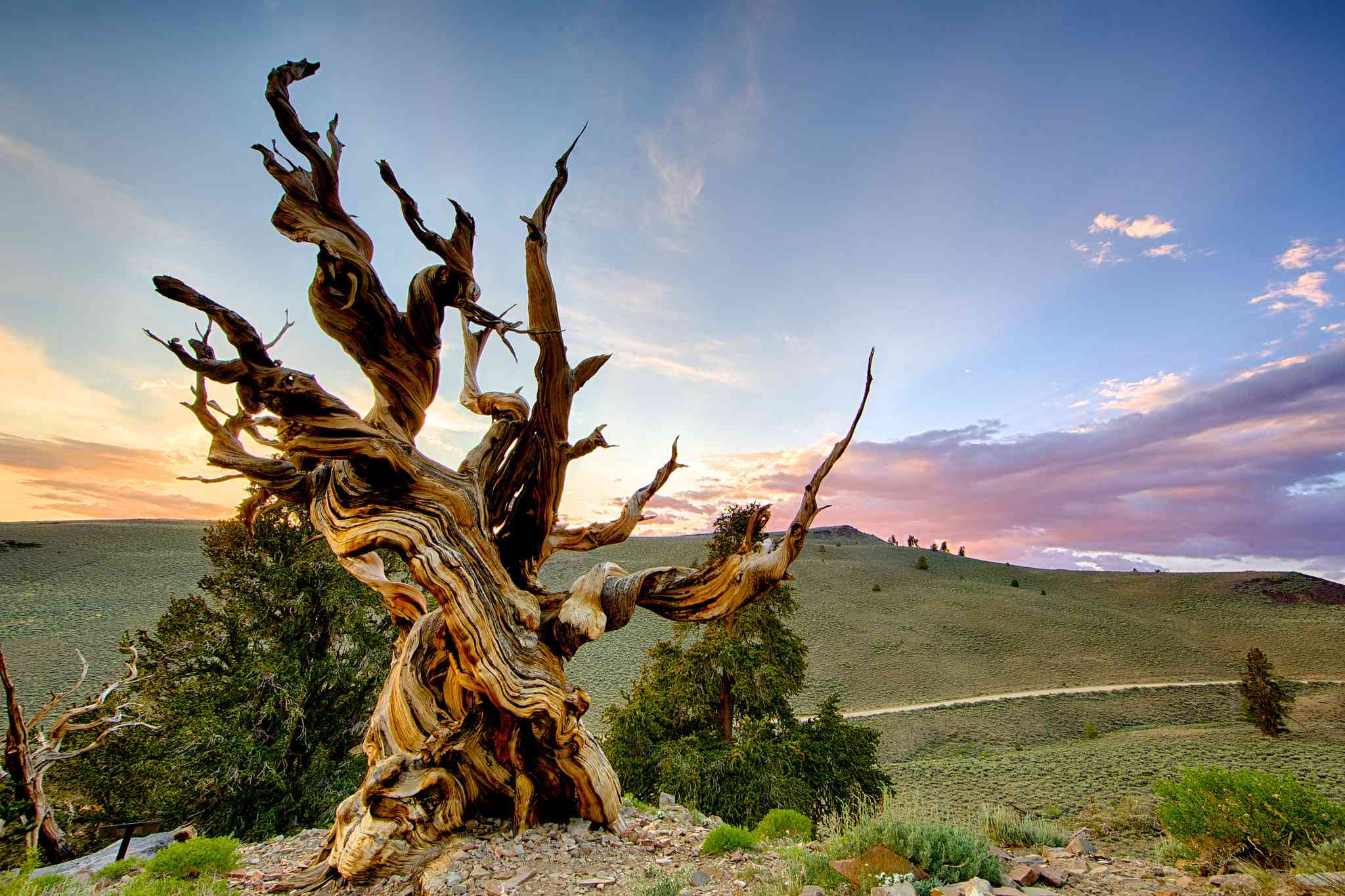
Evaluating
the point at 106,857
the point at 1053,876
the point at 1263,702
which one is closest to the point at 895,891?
the point at 1053,876

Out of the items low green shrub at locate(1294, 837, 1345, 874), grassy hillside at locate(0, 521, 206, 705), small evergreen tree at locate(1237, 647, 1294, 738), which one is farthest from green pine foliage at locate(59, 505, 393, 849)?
small evergreen tree at locate(1237, 647, 1294, 738)

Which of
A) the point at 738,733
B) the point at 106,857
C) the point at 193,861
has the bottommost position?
the point at 106,857

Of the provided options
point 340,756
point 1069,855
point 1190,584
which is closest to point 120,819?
point 340,756

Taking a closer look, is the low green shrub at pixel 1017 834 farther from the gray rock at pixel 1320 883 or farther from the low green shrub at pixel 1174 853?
the gray rock at pixel 1320 883

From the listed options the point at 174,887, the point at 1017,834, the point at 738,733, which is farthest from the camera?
the point at 738,733

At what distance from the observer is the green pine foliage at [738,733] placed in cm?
1152

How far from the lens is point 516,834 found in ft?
17.0

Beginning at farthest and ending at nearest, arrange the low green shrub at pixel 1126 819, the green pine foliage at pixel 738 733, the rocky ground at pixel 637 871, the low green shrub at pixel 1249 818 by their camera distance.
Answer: the green pine foliage at pixel 738 733 < the low green shrub at pixel 1126 819 < the low green shrub at pixel 1249 818 < the rocky ground at pixel 637 871

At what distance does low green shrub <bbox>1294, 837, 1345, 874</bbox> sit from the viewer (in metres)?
3.83

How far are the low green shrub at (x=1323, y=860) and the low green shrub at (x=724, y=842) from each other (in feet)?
12.9

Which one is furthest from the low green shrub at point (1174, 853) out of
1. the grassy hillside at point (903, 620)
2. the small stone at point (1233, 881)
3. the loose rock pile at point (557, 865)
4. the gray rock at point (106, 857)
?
the grassy hillside at point (903, 620)

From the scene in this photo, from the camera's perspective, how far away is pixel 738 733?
13242mm

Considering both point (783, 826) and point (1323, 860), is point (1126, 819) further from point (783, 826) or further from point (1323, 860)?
point (1323, 860)

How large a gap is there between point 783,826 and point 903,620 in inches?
1915
